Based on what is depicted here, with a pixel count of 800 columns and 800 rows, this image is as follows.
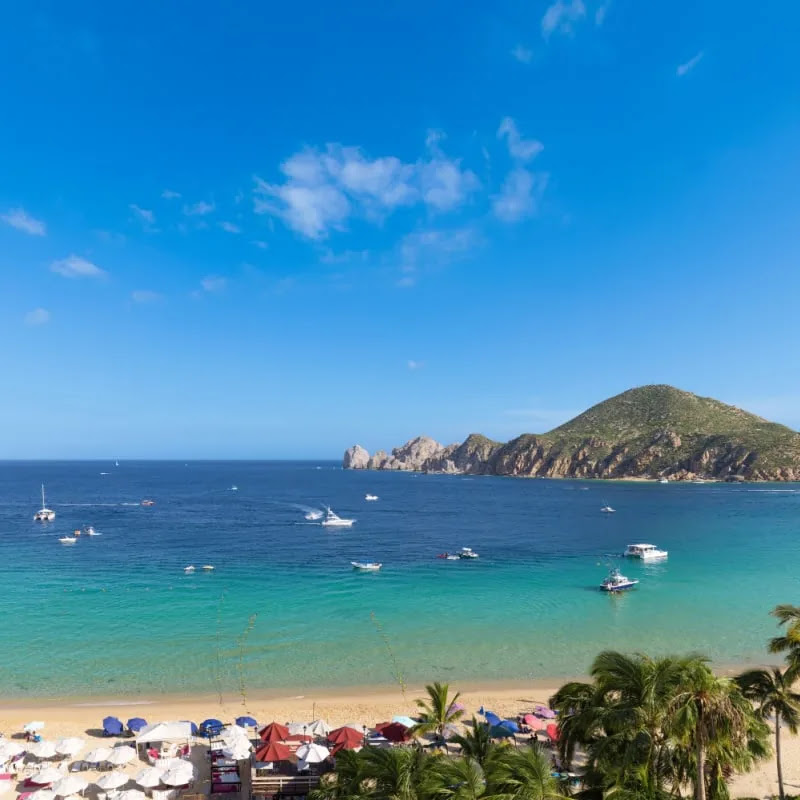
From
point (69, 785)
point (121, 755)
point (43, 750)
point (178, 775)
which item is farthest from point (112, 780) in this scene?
point (43, 750)

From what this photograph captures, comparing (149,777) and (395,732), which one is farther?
(395,732)

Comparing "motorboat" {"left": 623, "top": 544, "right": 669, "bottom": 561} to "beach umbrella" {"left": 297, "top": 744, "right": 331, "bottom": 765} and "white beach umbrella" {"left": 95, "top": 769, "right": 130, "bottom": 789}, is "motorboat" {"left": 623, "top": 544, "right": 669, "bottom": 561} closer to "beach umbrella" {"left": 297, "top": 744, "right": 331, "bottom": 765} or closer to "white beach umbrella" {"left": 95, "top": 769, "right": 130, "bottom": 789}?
"beach umbrella" {"left": 297, "top": 744, "right": 331, "bottom": 765}

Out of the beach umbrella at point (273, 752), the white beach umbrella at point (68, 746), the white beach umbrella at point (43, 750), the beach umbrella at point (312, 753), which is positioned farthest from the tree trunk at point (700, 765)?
the white beach umbrella at point (43, 750)

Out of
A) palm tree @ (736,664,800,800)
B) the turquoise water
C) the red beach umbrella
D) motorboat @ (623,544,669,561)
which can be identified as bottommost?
the turquoise water

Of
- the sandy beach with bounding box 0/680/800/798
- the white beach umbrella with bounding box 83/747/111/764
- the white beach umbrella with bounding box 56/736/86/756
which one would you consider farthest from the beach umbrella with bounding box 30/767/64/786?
the sandy beach with bounding box 0/680/800/798

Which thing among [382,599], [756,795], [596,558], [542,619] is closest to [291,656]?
[382,599]

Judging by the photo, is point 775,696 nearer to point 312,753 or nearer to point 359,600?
point 312,753

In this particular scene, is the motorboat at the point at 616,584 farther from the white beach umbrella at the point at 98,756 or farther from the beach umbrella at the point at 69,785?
the beach umbrella at the point at 69,785
